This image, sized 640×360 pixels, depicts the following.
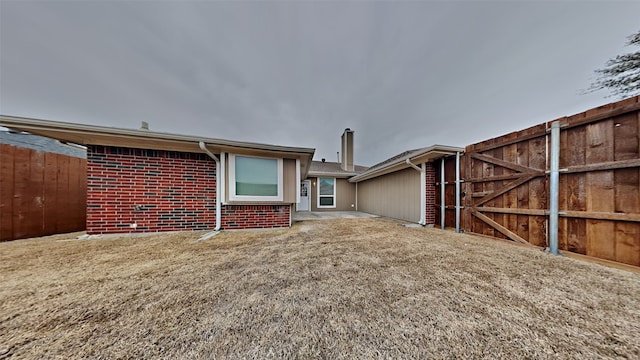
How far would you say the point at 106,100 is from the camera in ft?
23.9

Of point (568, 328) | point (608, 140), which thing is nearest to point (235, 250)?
point (568, 328)

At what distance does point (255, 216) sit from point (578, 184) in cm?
602

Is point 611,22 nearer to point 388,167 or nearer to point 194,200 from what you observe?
point 388,167

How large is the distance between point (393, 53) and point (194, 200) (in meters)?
7.94

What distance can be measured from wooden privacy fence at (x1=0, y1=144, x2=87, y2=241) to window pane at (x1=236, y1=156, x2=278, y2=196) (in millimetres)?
4046

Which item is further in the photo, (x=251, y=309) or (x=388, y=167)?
(x=388, y=167)

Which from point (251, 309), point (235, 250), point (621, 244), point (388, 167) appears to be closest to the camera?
point (251, 309)

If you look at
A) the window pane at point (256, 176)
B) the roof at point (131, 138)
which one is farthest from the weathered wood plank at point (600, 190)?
the window pane at point (256, 176)

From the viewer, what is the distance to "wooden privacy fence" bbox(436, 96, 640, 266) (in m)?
2.38

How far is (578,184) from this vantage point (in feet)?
9.16

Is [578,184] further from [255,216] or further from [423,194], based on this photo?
[255,216]

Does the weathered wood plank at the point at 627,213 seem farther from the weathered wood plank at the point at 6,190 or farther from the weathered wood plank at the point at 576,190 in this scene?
the weathered wood plank at the point at 6,190

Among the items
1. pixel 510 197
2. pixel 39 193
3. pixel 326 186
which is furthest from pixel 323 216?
pixel 39 193

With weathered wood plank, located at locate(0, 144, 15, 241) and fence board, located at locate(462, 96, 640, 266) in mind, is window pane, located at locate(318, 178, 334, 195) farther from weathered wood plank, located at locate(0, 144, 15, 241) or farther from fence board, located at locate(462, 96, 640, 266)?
weathered wood plank, located at locate(0, 144, 15, 241)
